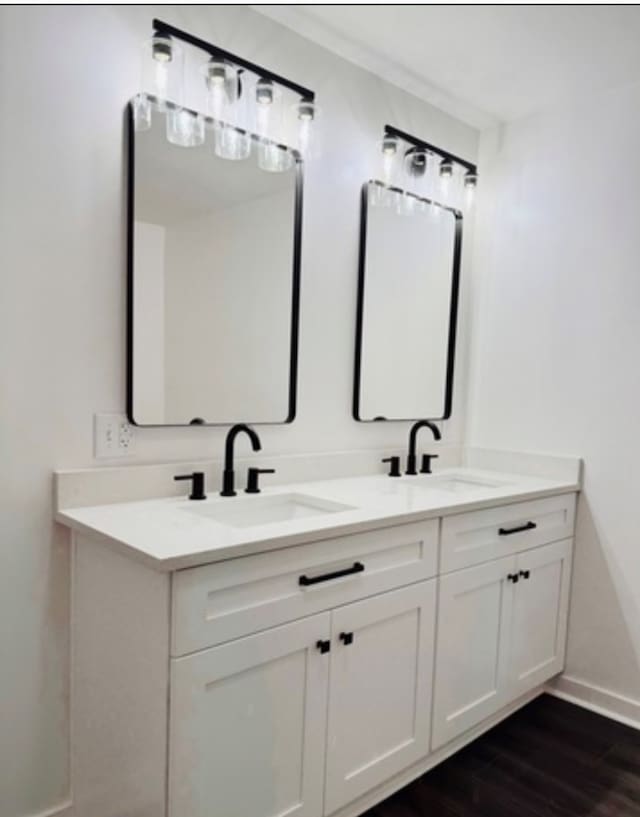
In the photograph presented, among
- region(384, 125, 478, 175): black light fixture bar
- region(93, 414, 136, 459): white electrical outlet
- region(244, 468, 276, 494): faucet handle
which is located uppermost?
region(384, 125, 478, 175): black light fixture bar

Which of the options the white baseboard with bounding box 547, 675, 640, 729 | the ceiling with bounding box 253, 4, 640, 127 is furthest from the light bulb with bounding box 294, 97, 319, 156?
the white baseboard with bounding box 547, 675, 640, 729

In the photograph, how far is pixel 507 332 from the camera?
2602 mm

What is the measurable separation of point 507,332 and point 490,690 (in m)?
1.46

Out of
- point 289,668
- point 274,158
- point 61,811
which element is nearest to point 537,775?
point 289,668

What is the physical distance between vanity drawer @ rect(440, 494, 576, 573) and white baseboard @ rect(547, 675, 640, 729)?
61cm

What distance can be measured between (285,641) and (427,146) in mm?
1977

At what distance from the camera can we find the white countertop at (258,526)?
1.24m

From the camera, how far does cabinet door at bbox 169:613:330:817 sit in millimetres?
1224

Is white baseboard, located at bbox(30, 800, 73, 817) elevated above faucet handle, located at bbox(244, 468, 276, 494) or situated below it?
below

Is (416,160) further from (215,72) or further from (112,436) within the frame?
(112,436)

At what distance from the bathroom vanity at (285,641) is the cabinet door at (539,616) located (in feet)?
0.10

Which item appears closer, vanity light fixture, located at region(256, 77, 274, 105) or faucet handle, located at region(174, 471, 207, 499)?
faucet handle, located at region(174, 471, 207, 499)

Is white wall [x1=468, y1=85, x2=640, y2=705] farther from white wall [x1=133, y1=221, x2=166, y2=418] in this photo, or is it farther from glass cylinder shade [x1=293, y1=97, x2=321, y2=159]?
white wall [x1=133, y1=221, x2=166, y2=418]

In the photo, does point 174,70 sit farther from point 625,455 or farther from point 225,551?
point 625,455
